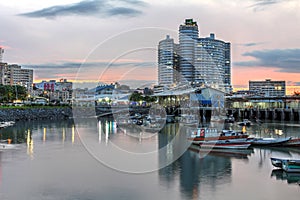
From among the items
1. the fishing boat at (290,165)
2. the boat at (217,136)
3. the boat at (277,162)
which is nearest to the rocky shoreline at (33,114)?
the boat at (217,136)

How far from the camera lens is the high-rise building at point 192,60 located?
251ft

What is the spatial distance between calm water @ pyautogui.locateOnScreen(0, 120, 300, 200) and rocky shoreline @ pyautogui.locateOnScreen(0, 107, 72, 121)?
28.8 meters

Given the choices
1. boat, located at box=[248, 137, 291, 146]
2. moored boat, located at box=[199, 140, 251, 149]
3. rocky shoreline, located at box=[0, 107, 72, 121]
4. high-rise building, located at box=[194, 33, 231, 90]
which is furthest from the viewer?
high-rise building, located at box=[194, 33, 231, 90]

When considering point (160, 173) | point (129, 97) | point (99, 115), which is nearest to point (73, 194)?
point (160, 173)

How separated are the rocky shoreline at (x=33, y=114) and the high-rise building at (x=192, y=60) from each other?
19.0 metres

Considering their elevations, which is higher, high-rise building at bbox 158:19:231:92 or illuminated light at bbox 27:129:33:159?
high-rise building at bbox 158:19:231:92

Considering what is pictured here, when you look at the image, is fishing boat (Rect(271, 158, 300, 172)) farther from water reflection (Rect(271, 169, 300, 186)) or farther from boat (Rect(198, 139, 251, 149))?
boat (Rect(198, 139, 251, 149))

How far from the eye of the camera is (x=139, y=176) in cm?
1869

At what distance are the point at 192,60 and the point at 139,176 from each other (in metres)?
84.9

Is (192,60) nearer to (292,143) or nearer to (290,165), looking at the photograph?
(292,143)

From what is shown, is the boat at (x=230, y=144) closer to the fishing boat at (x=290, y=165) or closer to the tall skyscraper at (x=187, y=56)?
the fishing boat at (x=290, y=165)

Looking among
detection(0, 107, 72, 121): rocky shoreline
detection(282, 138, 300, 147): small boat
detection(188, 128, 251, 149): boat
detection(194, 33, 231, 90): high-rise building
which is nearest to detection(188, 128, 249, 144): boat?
detection(188, 128, 251, 149): boat

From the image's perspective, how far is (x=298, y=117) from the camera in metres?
53.2

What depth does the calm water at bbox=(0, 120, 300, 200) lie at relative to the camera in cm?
1540
